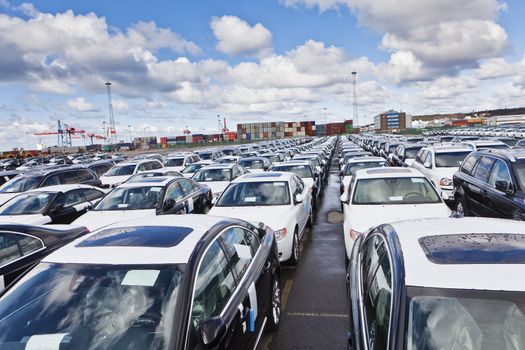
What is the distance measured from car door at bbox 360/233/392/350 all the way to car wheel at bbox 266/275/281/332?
143 centimetres

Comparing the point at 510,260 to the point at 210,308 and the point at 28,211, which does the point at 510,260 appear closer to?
the point at 210,308

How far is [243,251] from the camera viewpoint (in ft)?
13.3

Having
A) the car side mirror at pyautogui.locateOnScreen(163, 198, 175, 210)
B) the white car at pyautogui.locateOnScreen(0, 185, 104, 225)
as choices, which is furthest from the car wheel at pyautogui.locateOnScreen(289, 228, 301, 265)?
the white car at pyautogui.locateOnScreen(0, 185, 104, 225)

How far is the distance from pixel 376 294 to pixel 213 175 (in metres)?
10.8

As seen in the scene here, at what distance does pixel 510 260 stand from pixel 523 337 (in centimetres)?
43

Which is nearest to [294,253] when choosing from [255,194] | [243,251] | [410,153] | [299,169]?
[255,194]

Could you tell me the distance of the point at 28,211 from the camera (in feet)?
28.8

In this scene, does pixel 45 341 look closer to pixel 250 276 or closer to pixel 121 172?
pixel 250 276

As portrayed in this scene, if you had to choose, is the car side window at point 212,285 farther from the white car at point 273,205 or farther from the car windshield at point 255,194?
the car windshield at point 255,194

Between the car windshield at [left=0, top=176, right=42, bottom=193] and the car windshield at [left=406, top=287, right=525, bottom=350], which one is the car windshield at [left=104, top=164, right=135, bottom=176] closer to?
the car windshield at [left=0, top=176, right=42, bottom=193]

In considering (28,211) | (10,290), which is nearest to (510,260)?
(10,290)

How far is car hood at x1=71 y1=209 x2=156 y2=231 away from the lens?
7770mm

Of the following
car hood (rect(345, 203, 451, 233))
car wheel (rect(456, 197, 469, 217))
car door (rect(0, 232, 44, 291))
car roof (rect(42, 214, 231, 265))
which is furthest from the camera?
car wheel (rect(456, 197, 469, 217))

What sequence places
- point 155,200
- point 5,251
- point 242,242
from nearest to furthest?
point 242,242 < point 5,251 < point 155,200
